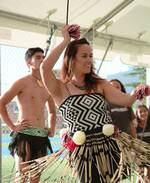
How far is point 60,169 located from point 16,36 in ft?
5.34

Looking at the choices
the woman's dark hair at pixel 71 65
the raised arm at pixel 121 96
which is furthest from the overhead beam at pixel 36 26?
the raised arm at pixel 121 96

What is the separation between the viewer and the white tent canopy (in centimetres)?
286

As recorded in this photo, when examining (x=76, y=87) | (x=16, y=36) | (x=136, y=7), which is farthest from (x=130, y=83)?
(x=76, y=87)

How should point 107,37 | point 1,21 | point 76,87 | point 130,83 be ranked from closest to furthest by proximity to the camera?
point 76,87, point 1,21, point 107,37, point 130,83

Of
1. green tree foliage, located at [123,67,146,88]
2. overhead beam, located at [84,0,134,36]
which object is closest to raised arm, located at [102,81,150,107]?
overhead beam, located at [84,0,134,36]

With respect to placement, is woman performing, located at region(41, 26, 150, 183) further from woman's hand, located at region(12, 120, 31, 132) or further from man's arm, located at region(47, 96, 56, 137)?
man's arm, located at region(47, 96, 56, 137)

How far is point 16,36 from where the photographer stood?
295 cm

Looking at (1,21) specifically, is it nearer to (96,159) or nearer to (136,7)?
(136,7)

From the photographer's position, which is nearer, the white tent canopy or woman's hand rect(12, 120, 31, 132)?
woman's hand rect(12, 120, 31, 132)

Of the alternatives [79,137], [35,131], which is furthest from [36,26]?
[79,137]

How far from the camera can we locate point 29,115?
241 centimetres

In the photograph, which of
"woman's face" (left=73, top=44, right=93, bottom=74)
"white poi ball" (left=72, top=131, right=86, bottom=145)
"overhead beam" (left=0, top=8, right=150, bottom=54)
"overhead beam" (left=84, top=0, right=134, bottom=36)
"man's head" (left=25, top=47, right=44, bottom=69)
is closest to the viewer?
"white poi ball" (left=72, top=131, right=86, bottom=145)

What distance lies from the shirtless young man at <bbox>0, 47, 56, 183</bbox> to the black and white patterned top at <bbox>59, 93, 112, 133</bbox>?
→ 873mm

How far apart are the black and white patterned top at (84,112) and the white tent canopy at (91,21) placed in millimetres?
1456
